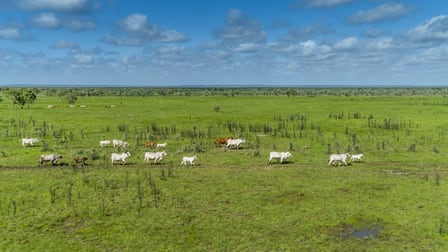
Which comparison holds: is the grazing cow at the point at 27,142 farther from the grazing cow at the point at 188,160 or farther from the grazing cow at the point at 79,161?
the grazing cow at the point at 188,160

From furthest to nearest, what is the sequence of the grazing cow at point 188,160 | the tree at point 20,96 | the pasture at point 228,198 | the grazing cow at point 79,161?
the tree at point 20,96 < the grazing cow at point 188,160 < the grazing cow at point 79,161 < the pasture at point 228,198

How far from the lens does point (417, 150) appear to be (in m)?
32.4

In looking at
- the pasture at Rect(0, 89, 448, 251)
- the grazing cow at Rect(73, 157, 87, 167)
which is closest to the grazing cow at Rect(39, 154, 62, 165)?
the pasture at Rect(0, 89, 448, 251)

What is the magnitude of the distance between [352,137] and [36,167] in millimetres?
31532

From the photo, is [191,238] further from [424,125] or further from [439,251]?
[424,125]

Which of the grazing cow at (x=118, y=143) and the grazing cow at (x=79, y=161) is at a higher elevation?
the grazing cow at (x=118, y=143)

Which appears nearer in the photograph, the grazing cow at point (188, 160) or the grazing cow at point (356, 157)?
the grazing cow at point (188, 160)

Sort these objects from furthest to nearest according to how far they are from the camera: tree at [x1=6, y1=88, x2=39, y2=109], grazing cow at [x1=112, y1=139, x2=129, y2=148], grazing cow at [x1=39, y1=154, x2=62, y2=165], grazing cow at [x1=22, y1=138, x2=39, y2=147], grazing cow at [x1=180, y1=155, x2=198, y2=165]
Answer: tree at [x1=6, y1=88, x2=39, y2=109], grazing cow at [x1=22, y1=138, x2=39, y2=147], grazing cow at [x1=112, y1=139, x2=129, y2=148], grazing cow at [x1=180, y1=155, x2=198, y2=165], grazing cow at [x1=39, y1=154, x2=62, y2=165]

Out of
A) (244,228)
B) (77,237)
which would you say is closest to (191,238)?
(244,228)

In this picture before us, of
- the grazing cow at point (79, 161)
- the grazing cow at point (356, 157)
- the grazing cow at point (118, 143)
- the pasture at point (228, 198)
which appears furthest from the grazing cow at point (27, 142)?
the grazing cow at point (356, 157)

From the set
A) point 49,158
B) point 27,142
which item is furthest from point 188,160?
point 27,142

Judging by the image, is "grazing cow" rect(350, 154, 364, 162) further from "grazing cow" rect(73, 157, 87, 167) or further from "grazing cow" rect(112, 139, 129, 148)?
"grazing cow" rect(73, 157, 87, 167)

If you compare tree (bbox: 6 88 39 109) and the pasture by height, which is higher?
tree (bbox: 6 88 39 109)

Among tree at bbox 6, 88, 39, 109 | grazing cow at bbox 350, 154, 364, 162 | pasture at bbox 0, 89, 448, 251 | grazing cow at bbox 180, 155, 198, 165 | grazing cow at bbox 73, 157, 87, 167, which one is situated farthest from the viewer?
tree at bbox 6, 88, 39, 109
